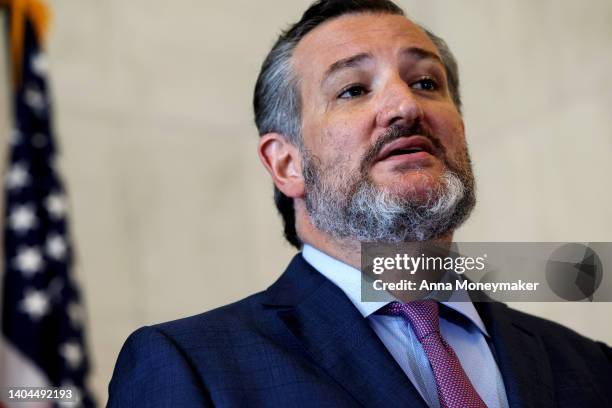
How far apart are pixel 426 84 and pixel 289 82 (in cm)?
38

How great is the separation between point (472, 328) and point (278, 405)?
1.78 ft

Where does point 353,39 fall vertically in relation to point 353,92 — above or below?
above

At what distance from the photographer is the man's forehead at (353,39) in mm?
1910

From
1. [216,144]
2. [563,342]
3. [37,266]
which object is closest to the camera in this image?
[563,342]

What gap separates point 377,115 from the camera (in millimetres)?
1738

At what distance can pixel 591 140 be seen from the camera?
11.4 feet

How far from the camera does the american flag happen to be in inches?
101

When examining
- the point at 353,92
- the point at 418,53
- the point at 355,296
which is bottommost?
the point at 355,296

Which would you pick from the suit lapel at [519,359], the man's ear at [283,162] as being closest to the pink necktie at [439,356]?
the suit lapel at [519,359]

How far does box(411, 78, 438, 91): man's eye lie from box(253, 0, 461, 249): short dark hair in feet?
0.84

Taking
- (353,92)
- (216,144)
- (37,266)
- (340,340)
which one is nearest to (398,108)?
(353,92)

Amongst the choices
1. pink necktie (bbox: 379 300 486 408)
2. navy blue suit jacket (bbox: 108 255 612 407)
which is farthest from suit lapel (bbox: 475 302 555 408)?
pink necktie (bbox: 379 300 486 408)

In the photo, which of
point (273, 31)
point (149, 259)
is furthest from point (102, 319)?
point (273, 31)

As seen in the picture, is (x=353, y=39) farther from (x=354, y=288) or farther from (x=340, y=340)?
(x=340, y=340)
